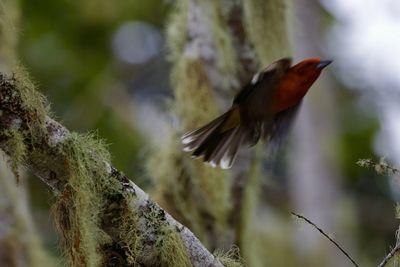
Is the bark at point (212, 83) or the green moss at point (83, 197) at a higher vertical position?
the bark at point (212, 83)

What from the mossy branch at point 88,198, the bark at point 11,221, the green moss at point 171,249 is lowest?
the green moss at point 171,249

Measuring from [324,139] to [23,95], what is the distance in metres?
5.39

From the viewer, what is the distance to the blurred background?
6.86 meters

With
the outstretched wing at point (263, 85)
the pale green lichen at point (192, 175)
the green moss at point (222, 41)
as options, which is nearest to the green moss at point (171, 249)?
the outstretched wing at point (263, 85)

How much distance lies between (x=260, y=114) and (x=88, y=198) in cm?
133

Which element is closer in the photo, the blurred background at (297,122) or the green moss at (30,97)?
the green moss at (30,97)

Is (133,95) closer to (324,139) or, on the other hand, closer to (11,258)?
→ (324,139)

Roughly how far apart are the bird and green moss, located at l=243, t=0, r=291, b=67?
0.93 meters

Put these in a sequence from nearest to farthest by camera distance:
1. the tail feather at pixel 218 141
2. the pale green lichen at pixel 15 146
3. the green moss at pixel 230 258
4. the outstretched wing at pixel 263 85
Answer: the pale green lichen at pixel 15 146 < the green moss at pixel 230 258 < the outstretched wing at pixel 263 85 < the tail feather at pixel 218 141

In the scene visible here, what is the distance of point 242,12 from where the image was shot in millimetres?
4270

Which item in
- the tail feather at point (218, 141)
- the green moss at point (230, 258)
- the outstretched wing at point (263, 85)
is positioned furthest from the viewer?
the tail feather at point (218, 141)

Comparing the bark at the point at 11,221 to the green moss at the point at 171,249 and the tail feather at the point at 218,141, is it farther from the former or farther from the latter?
the green moss at the point at 171,249

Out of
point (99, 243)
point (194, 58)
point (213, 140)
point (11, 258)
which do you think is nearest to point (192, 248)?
Answer: point (99, 243)

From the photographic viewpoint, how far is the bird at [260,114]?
10.4 ft
